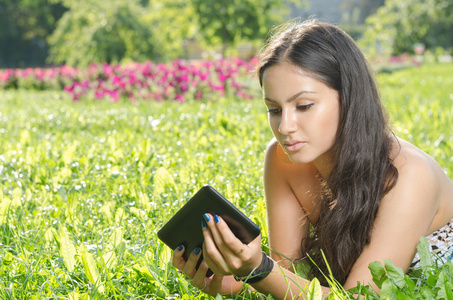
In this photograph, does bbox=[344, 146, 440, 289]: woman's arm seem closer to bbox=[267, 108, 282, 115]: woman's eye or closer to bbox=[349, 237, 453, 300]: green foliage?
bbox=[349, 237, 453, 300]: green foliage

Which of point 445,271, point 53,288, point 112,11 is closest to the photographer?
point 445,271

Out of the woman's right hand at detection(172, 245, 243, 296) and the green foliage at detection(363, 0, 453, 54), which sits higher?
the woman's right hand at detection(172, 245, 243, 296)

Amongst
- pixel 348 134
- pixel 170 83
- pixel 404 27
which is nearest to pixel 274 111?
pixel 348 134

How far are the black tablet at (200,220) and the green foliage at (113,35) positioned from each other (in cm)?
1514

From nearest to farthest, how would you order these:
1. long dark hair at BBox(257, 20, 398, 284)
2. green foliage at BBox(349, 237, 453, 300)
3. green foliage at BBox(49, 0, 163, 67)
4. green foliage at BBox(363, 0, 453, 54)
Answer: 1. green foliage at BBox(349, 237, 453, 300)
2. long dark hair at BBox(257, 20, 398, 284)
3. green foliage at BBox(49, 0, 163, 67)
4. green foliage at BBox(363, 0, 453, 54)

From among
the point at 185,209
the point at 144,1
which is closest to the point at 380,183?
the point at 185,209

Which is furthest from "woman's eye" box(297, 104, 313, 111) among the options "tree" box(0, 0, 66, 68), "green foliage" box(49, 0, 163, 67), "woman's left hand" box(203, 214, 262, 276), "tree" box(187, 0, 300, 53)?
"tree" box(0, 0, 66, 68)

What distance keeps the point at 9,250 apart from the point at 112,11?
1469 centimetres

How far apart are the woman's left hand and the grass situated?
1.01ft

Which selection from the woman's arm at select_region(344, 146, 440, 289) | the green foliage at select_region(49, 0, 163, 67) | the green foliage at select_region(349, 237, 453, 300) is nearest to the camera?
the green foliage at select_region(349, 237, 453, 300)

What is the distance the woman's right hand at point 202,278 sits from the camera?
1967 millimetres

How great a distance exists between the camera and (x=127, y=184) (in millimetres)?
3439

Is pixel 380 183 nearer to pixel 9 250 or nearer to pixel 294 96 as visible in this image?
pixel 294 96

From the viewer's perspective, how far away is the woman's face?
78.4 inches
